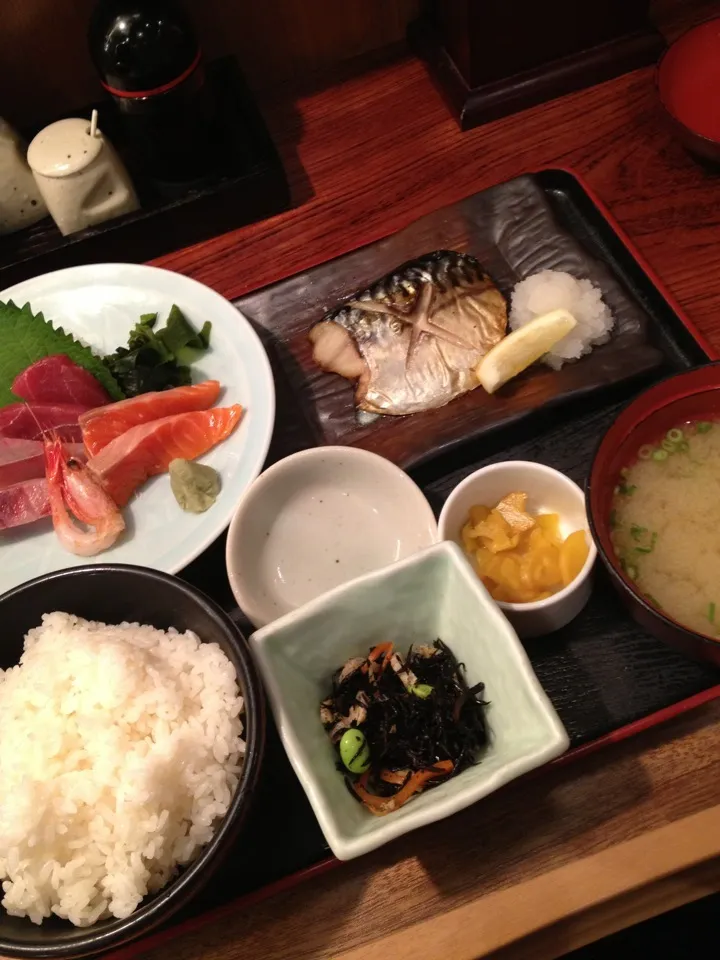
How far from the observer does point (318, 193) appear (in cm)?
209

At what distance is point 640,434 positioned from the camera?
54.2 inches

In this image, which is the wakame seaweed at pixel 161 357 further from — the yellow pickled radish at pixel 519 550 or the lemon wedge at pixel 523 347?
the yellow pickled radish at pixel 519 550

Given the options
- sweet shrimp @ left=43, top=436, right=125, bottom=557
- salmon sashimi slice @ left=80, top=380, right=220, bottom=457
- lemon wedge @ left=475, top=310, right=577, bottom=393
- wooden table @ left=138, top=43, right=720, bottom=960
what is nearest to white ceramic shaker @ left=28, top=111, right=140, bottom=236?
salmon sashimi slice @ left=80, top=380, right=220, bottom=457

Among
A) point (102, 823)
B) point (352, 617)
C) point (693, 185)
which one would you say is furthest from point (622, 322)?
point (102, 823)

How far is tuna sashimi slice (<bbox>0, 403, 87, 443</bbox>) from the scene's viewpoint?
1.63 meters

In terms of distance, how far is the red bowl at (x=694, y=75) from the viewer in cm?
191

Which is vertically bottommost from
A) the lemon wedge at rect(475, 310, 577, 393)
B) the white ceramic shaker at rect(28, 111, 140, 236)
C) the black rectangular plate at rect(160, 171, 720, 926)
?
the black rectangular plate at rect(160, 171, 720, 926)

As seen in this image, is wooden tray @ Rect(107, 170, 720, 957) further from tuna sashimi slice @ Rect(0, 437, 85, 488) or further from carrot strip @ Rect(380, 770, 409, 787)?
tuna sashimi slice @ Rect(0, 437, 85, 488)

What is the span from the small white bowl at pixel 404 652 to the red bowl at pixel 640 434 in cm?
25

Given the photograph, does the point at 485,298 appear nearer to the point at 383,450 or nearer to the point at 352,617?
the point at 383,450

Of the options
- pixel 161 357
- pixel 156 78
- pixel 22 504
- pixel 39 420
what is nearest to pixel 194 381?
pixel 161 357

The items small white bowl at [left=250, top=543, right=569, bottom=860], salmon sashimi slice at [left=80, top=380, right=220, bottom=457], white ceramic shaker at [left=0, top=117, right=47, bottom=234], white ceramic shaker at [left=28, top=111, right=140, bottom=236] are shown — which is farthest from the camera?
white ceramic shaker at [left=0, top=117, right=47, bottom=234]

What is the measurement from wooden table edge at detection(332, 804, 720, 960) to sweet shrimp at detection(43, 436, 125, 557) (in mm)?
871

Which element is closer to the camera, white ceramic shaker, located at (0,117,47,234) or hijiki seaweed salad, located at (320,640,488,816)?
hijiki seaweed salad, located at (320,640,488,816)
